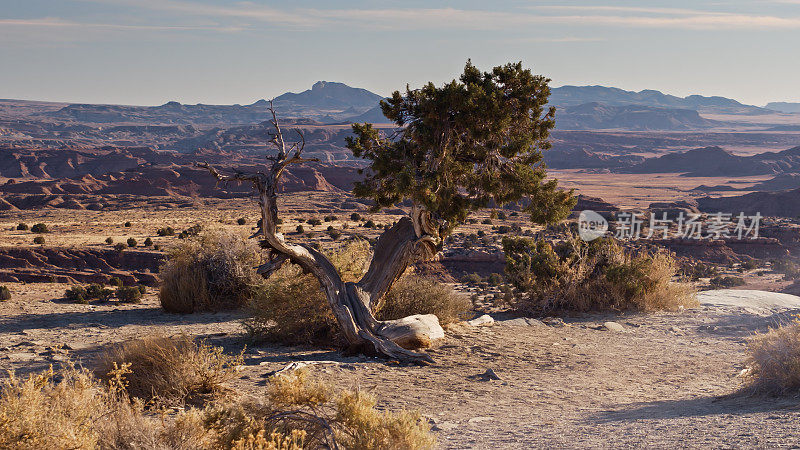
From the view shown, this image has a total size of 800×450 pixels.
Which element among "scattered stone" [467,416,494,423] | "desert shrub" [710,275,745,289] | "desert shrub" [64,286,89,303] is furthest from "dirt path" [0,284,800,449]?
"desert shrub" [710,275,745,289]

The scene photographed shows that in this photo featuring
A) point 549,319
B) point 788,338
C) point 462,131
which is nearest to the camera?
point 788,338

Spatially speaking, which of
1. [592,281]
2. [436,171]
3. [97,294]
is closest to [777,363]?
[436,171]

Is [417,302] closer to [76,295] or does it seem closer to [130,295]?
[130,295]

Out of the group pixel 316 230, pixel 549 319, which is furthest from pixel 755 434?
pixel 316 230

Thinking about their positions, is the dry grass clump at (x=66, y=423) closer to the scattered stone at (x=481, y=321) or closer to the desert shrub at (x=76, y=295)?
the scattered stone at (x=481, y=321)

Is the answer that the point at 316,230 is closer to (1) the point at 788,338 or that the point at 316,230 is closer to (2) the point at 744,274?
(2) the point at 744,274

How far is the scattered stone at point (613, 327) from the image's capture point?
42.7 feet

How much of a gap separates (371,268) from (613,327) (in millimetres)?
5426

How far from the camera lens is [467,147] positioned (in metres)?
10.4

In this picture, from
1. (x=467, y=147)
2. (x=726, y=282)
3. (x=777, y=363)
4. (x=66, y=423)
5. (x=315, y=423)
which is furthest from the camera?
(x=726, y=282)

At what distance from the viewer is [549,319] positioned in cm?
1383

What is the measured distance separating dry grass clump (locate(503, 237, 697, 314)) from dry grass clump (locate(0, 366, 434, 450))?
9.95m

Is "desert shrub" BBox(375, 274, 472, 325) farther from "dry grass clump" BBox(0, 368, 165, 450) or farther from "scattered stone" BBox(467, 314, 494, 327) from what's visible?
"dry grass clump" BBox(0, 368, 165, 450)

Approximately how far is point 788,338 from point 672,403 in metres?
1.48
